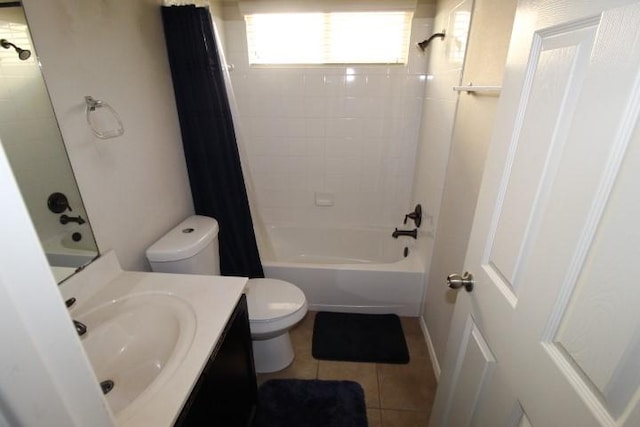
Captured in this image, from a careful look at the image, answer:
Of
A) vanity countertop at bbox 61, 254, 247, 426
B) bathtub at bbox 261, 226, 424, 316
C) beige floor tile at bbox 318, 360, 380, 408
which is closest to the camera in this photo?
vanity countertop at bbox 61, 254, 247, 426

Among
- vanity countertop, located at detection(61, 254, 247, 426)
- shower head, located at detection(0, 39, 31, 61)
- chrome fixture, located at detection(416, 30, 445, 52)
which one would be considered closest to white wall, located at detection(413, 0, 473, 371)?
chrome fixture, located at detection(416, 30, 445, 52)

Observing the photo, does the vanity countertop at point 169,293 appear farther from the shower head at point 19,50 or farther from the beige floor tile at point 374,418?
the beige floor tile at point 374,418

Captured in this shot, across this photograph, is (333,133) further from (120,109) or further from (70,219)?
(70,219)

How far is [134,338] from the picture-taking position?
101cm

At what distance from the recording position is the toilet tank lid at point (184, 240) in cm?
135

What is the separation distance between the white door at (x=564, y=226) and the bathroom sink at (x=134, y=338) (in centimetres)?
86

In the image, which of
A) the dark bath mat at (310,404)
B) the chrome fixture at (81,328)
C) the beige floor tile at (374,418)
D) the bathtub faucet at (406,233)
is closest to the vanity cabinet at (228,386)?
the dark bath mat at (310,404)

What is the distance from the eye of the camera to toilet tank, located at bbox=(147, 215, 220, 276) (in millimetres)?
1354

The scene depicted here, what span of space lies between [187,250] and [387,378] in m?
1.28

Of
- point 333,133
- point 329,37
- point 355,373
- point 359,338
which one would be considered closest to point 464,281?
point 355,373

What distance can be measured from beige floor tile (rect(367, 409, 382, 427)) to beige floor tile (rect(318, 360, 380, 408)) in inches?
2.6

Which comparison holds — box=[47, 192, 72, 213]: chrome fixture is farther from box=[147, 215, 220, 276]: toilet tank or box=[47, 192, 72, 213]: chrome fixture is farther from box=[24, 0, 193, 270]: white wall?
box=[147, 215, 220, 276]: toilet tank

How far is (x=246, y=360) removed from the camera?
49.3 inches

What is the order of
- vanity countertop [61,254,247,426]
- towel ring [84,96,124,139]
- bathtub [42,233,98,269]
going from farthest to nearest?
towel ring [84,96,124,139] < bathtub [42,233,98,269] < vanity countertop [61,254,247,426]
